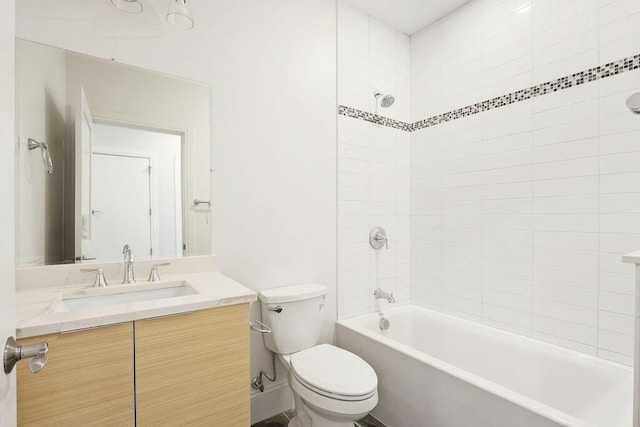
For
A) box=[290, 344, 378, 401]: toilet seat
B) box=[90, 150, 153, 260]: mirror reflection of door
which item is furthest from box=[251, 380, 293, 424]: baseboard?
box=[90, 150, 153, 260]: mirror reflection of door

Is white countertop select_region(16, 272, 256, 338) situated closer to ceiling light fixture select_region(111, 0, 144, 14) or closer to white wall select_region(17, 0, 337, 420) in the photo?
white wall select_region(17, 0, 337, 420)

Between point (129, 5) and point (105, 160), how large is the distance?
2.39ft

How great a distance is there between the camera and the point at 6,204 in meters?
0.60

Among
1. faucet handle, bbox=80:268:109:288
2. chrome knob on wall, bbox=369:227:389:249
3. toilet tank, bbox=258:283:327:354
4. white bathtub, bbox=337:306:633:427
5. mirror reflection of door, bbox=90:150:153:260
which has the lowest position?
white bathtub, bbox=337:306:633:427

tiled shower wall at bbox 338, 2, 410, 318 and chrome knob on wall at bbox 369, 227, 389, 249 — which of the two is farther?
chrome knob on wall at bbox 369, 227, 389, 249

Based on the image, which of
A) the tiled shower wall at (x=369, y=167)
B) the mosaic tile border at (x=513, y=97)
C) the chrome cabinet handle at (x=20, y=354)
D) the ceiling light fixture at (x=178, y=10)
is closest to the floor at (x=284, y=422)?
the tiled shower wall at (x=369, y=167)

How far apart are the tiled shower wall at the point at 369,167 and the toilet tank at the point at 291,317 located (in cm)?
38

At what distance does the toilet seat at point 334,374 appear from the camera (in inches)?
53.9

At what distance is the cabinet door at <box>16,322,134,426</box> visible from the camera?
0.90m

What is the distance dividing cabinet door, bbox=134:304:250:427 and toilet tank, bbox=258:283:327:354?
0.50 meters

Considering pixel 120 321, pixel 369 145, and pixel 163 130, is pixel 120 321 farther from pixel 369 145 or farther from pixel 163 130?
pixel 369 145

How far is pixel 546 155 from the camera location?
5.97 feet

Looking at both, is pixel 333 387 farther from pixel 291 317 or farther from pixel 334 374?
pixel 291 317

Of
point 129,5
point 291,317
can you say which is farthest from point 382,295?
point 129,5
